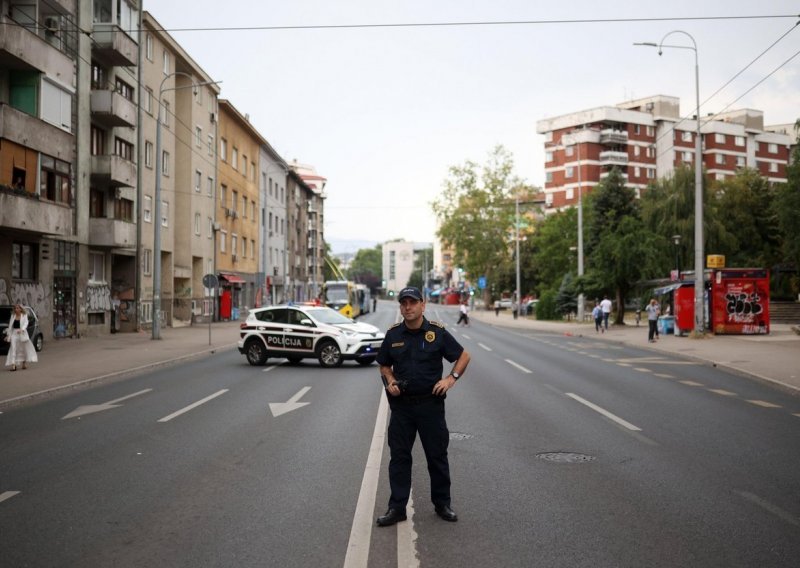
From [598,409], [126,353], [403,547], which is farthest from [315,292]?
[403,547]

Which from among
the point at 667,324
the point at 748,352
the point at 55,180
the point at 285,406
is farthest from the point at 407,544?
the point at 667,324

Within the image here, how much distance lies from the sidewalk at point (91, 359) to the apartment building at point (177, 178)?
27.0 feet

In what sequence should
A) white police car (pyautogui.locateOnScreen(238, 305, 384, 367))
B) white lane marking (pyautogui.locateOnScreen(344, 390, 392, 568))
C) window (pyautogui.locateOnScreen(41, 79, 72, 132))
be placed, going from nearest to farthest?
white lane marking (pyautogui.locateOnScreen(344, 390, 392, 568))
white police car (pyautogui.locateOnScreen(238, 305, 384, 367))
window (pyautogui.locateOnScreen(41, 79, 72, 132))

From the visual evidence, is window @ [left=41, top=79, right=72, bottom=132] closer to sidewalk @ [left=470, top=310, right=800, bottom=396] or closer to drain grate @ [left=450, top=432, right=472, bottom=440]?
sidewalk @ [left=470, top=310, right=800, bottom=396]

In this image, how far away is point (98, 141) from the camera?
33.3 meters

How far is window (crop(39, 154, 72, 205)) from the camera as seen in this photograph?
26094 millimetres

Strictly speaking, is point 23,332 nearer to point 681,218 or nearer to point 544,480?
point 544,480

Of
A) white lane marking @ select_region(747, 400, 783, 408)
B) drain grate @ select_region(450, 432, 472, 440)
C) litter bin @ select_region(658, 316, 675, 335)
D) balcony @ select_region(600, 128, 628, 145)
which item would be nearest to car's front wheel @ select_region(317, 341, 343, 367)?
white lane marking @ select_region(747, 400, 783, 408)

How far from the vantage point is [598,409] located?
36.8 ft

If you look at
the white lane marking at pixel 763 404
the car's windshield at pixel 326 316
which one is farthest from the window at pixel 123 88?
the white lane marking at pixel 763 404

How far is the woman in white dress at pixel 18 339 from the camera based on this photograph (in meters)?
17.3

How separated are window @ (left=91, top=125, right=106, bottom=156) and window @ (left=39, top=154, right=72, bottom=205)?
14.8 feet

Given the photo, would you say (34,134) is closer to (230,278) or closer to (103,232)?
(103,232)

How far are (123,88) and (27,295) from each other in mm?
13275
